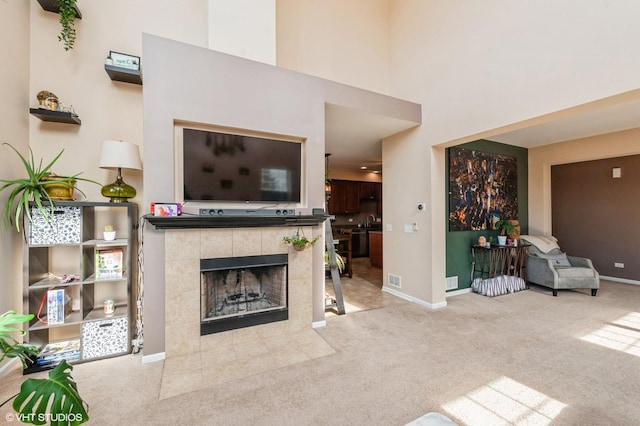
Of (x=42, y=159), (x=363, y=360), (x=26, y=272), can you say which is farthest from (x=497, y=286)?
(x=42, y=159)

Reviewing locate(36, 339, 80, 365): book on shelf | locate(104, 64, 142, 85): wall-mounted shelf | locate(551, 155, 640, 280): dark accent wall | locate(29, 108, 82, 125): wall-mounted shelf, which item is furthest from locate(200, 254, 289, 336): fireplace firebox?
locate(551, 155, 640, 280): dark accent wall

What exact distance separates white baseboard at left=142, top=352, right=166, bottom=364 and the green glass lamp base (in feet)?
4.78

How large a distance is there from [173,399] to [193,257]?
3.54 feet

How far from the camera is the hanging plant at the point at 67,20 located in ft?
7.80

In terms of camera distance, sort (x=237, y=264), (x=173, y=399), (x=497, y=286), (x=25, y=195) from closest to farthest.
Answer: (x=173, y=399) → (x=25, y=195) → (x=237, y=264) → (x=497, y=286)

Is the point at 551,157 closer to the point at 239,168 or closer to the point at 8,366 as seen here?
the point at 239,168

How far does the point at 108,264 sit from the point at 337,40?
13.0 ft

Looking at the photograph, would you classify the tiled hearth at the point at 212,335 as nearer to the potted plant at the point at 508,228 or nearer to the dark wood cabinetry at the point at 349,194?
the potted plant at the point at 508,228

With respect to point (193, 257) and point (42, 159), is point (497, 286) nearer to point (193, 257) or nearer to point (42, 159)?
point (193, 257)

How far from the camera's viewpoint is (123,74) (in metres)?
2.58

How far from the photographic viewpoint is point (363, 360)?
2.31 m

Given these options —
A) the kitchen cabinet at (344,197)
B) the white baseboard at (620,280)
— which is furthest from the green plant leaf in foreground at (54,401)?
the white baseboard at (620,280)

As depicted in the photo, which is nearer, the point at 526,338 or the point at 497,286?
the point at 526,338

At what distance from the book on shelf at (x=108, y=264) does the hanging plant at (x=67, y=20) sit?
6.41 ft
